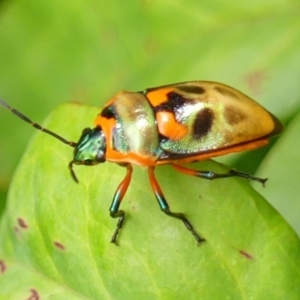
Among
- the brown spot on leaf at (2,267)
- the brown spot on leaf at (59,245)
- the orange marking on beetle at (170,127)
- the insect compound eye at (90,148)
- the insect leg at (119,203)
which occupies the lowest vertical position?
the brown spot on leaf at (2,267)

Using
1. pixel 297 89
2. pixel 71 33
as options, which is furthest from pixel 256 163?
pixel 71 33

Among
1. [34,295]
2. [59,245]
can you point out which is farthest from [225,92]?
[34,295]

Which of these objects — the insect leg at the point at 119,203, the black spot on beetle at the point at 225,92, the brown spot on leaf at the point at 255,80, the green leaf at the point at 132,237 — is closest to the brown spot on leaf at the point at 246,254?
the green leaf at the point at 132,237

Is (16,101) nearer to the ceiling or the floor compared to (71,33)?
nearer to the floor

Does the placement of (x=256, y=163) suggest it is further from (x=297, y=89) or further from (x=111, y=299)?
(x=111, y=299)

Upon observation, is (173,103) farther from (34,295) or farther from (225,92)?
(34,295)

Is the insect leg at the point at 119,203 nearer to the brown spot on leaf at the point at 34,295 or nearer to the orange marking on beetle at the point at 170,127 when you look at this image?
the orange marking on beetle at the point at 170,127

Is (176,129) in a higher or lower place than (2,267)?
higher
